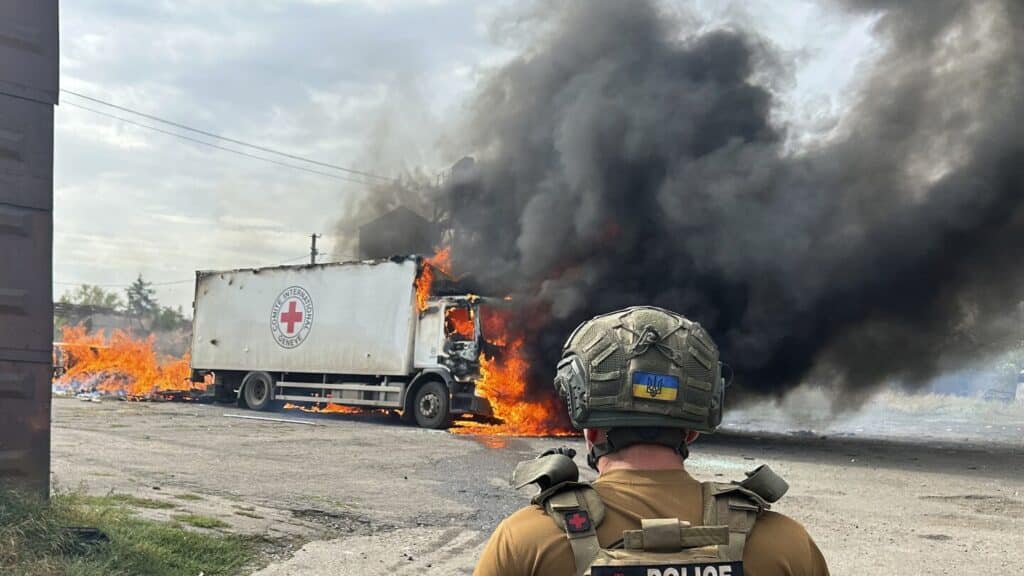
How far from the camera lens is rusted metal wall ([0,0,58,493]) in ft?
16.9

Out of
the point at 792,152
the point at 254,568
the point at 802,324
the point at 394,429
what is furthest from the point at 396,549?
the point at 792,152

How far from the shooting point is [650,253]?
739 inches

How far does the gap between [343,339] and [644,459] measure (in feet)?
56.6

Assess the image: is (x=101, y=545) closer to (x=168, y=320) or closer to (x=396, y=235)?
(x=396, y=235)

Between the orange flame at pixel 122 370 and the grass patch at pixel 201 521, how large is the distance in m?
20.0

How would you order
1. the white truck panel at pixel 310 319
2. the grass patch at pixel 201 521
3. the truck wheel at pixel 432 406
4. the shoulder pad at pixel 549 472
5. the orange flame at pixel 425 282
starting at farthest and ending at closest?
the white truck panel at pixel 310 319 < the orange flame at pixel 425 282 < the truck wheel at pixel 432 406 < the grass patch at pixel 201 521 < the shoulder pad at pixel 549 472

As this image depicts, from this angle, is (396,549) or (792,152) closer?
(396,549)

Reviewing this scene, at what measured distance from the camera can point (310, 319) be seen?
64.3 ft

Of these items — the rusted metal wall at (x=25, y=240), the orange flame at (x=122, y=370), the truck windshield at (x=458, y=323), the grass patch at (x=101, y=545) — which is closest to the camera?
the grass patch at (x=101, y=545)

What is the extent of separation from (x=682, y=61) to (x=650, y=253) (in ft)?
16.5

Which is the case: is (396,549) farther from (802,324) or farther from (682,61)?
(682,61)

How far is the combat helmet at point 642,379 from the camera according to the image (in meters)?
1.91

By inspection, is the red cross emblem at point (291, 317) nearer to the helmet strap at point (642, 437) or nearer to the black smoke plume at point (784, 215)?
the black smoke plume at point (784, 215)

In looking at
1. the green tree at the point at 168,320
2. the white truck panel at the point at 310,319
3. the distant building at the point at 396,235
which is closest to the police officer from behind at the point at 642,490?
the white truck panel at the point at 310,319
